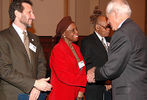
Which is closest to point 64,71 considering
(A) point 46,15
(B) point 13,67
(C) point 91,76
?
(C) point 91,76

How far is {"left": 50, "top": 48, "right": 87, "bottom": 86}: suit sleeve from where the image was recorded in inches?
109

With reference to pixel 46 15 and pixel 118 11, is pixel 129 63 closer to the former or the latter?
pixel 118 11

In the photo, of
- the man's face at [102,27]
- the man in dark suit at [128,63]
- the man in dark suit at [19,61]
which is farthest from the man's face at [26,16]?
the man's face at [102,27]

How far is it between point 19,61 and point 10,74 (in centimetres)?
20

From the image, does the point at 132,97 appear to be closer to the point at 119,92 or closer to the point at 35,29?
the point at 119,92

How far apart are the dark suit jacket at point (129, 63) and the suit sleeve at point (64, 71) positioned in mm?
649

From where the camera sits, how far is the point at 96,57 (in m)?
3.18

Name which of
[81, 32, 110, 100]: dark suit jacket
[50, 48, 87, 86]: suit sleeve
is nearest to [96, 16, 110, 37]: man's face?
[81, 32, 110, 100]: dark suit jacket

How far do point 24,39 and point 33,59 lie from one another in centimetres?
27

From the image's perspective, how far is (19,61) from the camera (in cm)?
244

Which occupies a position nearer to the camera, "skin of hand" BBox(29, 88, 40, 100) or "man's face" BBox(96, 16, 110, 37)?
"skin of hand" BBox(29, 88, 40, 100)

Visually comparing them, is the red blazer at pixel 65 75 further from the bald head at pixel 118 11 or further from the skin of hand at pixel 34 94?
the bald head at pixel 118 11

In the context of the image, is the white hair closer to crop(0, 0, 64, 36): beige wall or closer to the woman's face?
the woman's face

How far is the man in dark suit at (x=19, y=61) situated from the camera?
7.68ft
